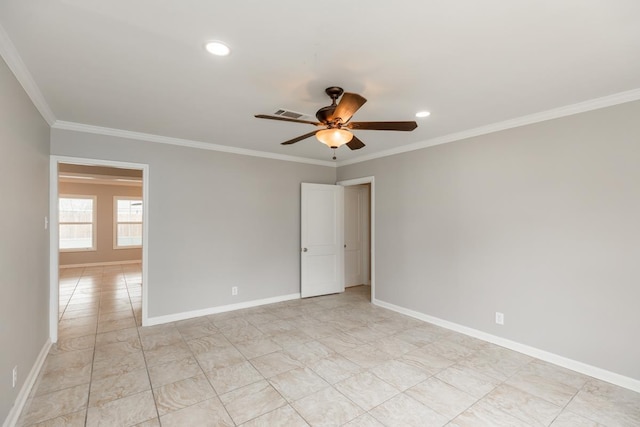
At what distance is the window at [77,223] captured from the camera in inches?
345

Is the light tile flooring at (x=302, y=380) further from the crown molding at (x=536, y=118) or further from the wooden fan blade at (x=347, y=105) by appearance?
the crown molding at (x=536, y=118)

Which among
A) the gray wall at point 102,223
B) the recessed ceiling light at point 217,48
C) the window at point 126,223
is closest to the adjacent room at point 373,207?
the recessed ceiling light at point 217,48

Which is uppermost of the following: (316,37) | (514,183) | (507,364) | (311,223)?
(316,37)

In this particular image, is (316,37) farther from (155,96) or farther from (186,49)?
(155,96)

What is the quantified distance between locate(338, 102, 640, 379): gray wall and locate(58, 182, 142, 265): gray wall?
355 inches

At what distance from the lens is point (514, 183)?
3398mm

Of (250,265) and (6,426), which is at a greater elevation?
(250,265)

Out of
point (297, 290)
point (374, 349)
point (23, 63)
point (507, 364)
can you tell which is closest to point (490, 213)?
point (507, 364)

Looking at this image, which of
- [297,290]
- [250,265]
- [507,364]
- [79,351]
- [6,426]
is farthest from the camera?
[297,290]

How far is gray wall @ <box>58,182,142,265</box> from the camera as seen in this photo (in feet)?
29.0

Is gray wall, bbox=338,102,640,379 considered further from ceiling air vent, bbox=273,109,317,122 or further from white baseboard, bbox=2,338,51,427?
white baseboard, bbox=2,338,51,427

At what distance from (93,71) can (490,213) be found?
412 centimetres

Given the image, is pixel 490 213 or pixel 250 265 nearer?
pixel 490 213

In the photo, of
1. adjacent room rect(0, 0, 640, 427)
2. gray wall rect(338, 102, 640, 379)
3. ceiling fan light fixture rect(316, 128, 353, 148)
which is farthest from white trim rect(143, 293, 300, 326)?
ceiling fan light fixture rect(316, 128, 353, 148)
